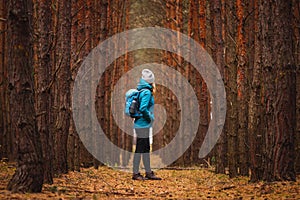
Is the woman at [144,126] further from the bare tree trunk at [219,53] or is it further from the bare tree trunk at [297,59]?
the bare tree trunk at [297,59]

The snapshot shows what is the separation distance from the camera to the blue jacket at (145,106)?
1078 centimetres

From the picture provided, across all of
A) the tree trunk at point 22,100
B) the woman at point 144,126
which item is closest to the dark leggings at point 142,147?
the woman at point 144,126

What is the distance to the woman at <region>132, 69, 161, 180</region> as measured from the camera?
35.4 ft

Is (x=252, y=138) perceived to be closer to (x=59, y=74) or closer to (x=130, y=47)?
(x=59, y=74)

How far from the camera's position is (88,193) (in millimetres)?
7285

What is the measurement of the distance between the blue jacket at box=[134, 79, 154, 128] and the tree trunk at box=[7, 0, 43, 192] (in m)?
4.74

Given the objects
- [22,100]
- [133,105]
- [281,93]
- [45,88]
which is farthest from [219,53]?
[22,100]

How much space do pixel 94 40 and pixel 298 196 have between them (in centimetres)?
1077

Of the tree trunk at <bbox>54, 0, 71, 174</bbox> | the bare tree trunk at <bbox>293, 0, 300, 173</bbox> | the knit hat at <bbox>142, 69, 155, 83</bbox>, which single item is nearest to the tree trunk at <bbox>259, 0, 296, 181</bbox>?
the bare tree trunk at <bbox>293, 0, 300, 173</bbox>

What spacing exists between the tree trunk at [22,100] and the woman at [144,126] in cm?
475

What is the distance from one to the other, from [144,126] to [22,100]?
4.98m

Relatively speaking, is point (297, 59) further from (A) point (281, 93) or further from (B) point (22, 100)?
(B) point (22, 100)

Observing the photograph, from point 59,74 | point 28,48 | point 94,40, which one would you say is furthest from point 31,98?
point 94,40

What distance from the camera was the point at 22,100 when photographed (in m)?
6.12
